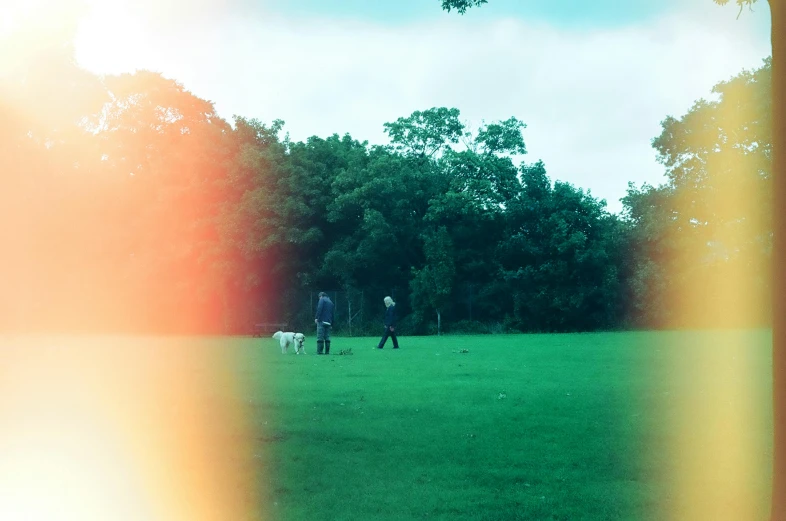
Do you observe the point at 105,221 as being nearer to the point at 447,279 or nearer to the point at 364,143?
the point at 364,143

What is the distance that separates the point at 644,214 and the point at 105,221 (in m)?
31.3

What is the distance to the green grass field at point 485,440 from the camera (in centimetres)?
695

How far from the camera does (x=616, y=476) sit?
7949 mm

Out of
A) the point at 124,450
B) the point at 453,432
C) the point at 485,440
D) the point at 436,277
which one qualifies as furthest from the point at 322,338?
the point at 436,277

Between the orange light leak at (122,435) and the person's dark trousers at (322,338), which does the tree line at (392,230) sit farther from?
the person's dark trousers at (322,338)

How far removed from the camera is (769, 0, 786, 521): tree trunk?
5.05 meters

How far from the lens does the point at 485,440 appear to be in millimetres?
9844

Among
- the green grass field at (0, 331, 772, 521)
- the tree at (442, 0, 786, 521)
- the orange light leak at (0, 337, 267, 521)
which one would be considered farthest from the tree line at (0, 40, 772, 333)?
the tree at (442, 0, 786, 521)

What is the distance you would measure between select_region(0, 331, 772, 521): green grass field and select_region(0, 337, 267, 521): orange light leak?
0.06 meters

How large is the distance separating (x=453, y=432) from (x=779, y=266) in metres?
5.85

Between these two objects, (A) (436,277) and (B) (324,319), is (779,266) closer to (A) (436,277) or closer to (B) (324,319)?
(B) (324,319)

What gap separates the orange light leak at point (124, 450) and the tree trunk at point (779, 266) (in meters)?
3.62

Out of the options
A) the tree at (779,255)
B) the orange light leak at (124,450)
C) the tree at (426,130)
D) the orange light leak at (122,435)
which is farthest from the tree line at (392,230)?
the tree at (779,255)

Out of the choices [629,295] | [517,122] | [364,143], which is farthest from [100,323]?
[629,295]
